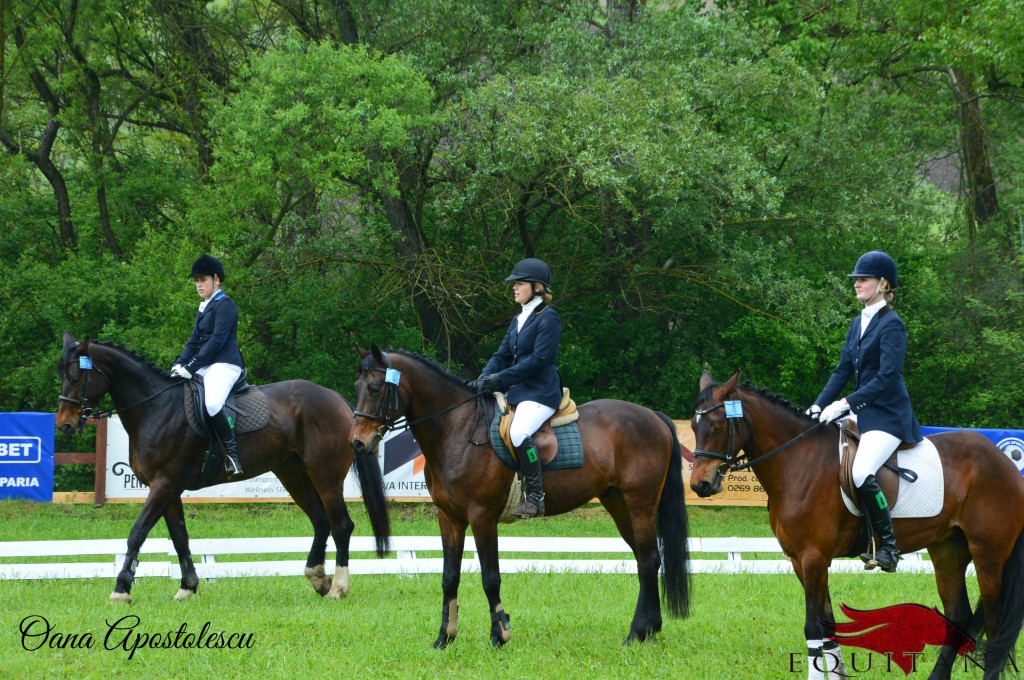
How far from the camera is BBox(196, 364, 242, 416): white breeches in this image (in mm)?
8805

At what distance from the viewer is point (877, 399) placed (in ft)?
20.1

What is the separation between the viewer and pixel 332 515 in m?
9.37

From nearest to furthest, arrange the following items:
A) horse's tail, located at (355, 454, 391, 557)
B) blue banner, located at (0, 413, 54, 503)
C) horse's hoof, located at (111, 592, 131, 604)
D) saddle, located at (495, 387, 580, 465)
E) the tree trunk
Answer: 1. saddle, located at (495, 387, 580, 465)
2. horse's hoof, located at (111, 592, 131, 604)
3. horse's tail, located at (355, 454, 391, 557)
4. blue banner, located at (0, 413, 54, 503)
5. the tree trunk

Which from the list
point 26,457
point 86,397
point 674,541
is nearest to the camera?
point 674,541

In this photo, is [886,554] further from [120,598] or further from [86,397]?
[86,397]

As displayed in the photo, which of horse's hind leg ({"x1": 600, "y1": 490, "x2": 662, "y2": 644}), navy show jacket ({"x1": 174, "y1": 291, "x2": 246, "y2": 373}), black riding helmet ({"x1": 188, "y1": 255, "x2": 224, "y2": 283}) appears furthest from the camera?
black riding helmet ({"x1": 188, "y1": 255, "x2": 224, "y2": 283})

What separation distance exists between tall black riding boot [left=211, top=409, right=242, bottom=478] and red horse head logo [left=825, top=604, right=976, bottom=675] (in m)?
5.17

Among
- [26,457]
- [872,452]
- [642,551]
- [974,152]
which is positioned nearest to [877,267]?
[872,452]

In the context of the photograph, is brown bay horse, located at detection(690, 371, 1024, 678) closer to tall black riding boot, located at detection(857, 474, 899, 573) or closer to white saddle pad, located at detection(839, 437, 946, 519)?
white saddle pad, located at detection(839, 437, 946, 519)

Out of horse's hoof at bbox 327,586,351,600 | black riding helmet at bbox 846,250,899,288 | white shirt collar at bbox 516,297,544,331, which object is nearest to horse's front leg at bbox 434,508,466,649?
white shirt collar at bbox 516,297,544,331

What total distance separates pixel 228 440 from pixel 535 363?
3246 mm

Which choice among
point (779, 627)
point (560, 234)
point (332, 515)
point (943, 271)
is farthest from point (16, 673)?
point (943, 271)

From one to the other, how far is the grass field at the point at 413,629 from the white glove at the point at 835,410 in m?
1.59

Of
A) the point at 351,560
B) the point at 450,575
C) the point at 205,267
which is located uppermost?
the point at 205,267
